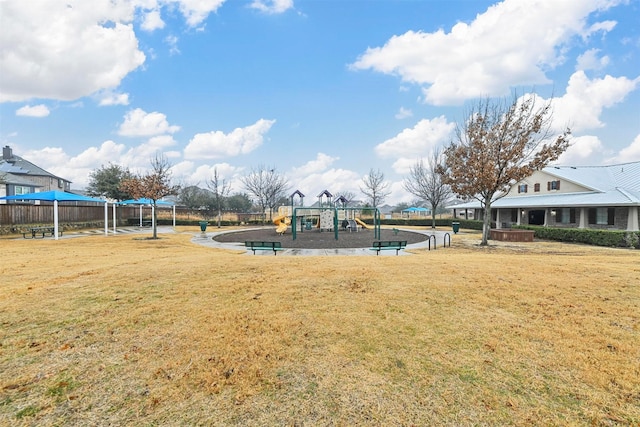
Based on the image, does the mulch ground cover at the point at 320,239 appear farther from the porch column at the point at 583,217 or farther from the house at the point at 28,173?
the house at the point at 28,173

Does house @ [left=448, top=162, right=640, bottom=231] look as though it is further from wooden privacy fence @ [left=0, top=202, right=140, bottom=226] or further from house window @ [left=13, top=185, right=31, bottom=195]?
house window @ [left=13, top=185, right=31, bottom=195]

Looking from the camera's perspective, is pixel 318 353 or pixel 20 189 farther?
pixel 20 189

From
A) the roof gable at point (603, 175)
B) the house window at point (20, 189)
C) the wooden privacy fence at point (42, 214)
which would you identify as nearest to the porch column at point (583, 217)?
the roof gable at point (603, 175)

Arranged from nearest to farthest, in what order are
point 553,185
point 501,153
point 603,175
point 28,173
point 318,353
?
point 318,353, point 501,153, point 603,175, point 553,185, point 28,173

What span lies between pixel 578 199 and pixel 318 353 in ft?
91.8

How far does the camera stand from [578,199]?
2370cm

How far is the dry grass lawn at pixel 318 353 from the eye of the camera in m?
2.74

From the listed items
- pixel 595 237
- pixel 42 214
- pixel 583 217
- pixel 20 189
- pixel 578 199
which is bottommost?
pixel 595 237

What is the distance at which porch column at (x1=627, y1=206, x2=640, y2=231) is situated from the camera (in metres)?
20.6

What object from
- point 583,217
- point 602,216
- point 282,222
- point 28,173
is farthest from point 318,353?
point 28,173

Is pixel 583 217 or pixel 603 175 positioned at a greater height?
pixel 603 175

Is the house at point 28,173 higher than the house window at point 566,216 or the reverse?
higher

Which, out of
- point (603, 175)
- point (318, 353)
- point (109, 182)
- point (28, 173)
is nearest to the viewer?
point (318, 353)

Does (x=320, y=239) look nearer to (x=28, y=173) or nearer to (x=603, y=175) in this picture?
(x=603, y=175)
